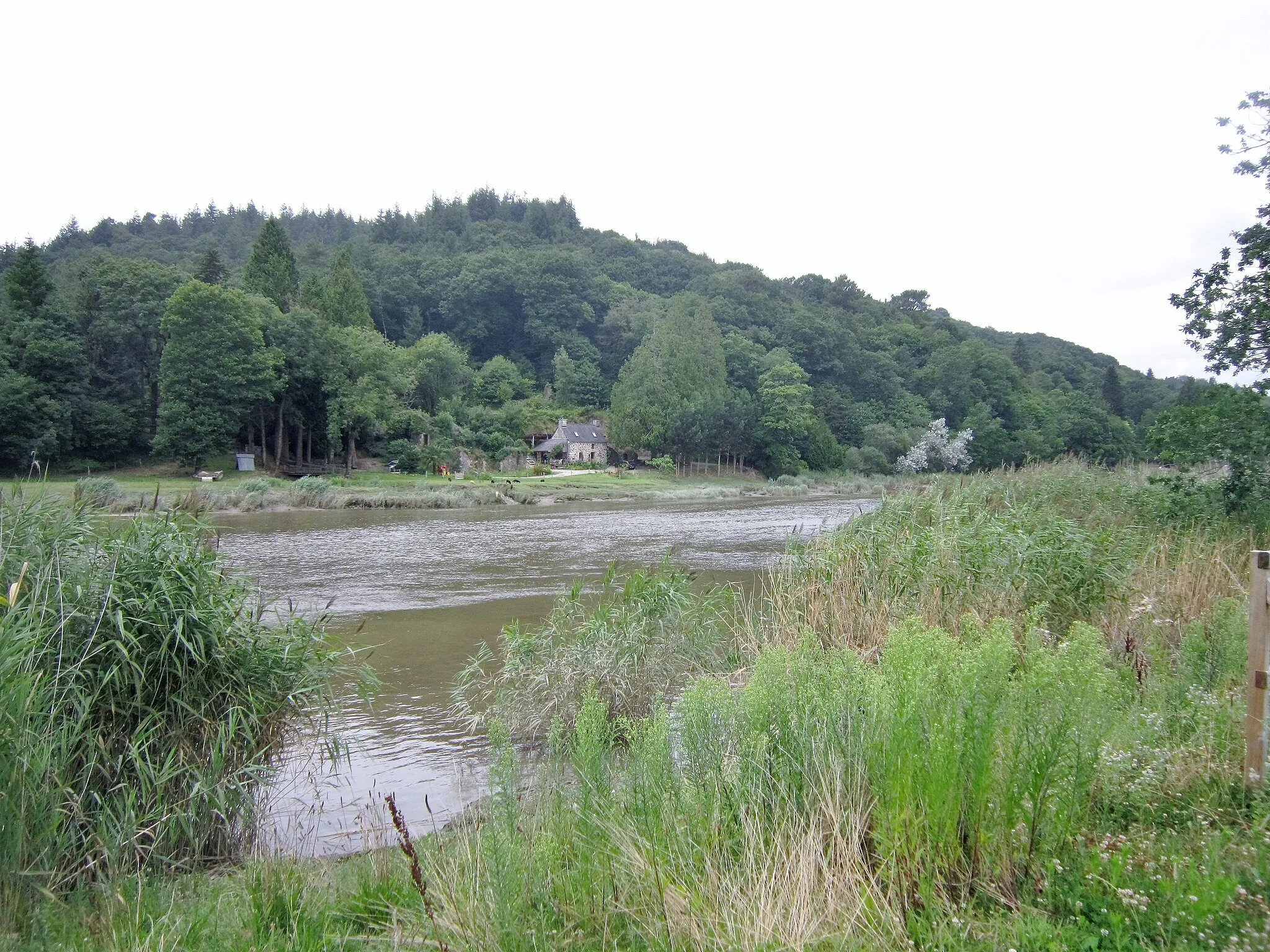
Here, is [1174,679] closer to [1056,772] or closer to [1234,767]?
[1234,767]

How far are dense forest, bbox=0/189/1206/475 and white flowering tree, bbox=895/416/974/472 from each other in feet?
10.3

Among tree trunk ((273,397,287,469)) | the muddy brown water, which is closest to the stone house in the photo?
tree trunk ((273,397,287,469))

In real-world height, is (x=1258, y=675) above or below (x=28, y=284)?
below

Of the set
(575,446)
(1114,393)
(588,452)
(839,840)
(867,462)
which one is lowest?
(839,840)

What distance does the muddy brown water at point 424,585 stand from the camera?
25.4 ft

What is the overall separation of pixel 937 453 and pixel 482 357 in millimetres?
64367

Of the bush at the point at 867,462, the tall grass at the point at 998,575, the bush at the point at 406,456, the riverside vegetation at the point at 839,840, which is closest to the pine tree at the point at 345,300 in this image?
the bush at the point at 406,456

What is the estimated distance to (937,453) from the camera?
85.3 m

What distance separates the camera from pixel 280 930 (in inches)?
162

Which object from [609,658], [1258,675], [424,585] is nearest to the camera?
[1258,675]

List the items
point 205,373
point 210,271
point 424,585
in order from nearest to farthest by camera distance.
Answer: point 424,585, point 205,373, point 210,271

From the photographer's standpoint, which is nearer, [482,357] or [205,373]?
[205,373]

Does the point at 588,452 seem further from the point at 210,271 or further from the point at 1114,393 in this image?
the point at 1114,393

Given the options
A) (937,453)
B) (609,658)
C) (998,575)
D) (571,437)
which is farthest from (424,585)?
(937,453)
